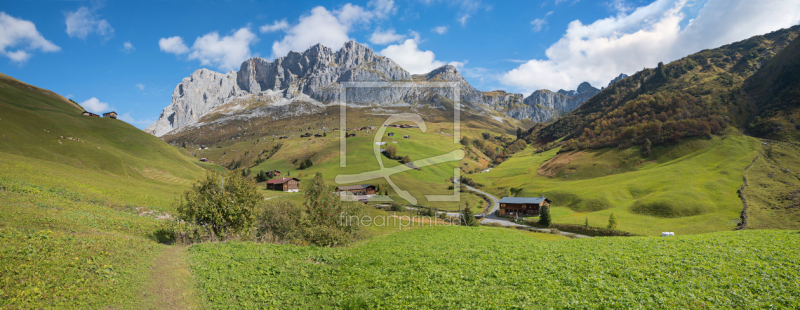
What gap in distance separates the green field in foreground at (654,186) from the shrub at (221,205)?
75458mm

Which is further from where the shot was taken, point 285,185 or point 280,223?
point 285,185

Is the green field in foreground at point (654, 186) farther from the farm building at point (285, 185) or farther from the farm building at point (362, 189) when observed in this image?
the farm building at point (285, 185)

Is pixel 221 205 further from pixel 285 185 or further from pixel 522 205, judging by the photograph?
pixel 285 185

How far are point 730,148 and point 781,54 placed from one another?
134 meters

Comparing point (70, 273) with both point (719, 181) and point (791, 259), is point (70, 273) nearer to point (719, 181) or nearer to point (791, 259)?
point (791, 259)

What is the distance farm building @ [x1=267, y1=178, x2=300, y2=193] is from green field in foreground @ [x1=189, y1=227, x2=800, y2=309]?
97971 millimetres

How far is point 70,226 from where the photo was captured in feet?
73.8

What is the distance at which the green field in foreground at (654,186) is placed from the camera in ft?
228

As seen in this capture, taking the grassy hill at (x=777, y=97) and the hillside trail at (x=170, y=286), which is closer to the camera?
the hillside trail at (x=170, y=286)

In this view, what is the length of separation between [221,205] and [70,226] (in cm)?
1023

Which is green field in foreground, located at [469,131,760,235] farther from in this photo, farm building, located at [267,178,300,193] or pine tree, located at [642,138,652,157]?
farm building, located at [267,178,300,193]

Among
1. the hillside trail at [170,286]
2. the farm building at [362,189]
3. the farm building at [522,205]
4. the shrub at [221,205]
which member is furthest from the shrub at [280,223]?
the farm building at [522,205]

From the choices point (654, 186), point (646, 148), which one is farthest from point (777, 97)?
point (654, 186)

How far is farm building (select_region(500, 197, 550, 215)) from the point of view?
9569 cm
